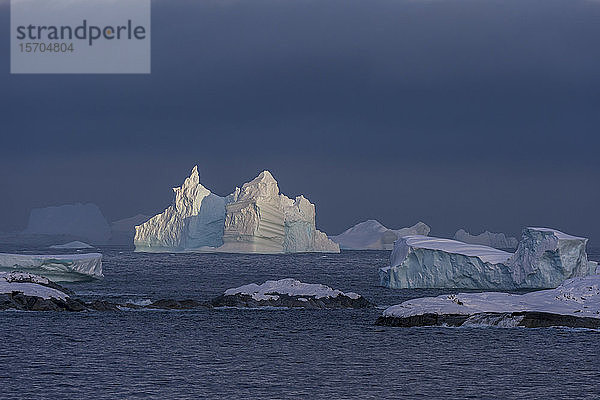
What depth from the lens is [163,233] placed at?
125 metres

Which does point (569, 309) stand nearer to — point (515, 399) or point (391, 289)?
point (515, 399)

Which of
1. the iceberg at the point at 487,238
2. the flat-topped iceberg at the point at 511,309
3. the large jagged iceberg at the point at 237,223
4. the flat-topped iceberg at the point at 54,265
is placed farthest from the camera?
the iceberg at the point at 487,238

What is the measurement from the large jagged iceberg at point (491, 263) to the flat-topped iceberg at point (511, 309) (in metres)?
14.2

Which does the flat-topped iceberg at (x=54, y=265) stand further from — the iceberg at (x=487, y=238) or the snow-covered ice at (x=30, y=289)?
the iceberg at (x=487, y=238)

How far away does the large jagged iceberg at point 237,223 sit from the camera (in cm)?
10875

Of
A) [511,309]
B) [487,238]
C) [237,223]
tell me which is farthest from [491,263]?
[487,238]

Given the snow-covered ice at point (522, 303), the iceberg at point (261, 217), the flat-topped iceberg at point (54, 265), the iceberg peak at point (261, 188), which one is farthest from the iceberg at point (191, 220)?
the snow-covered ice at point (522, 303)

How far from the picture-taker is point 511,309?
36.7 metres

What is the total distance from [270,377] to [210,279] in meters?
53.9

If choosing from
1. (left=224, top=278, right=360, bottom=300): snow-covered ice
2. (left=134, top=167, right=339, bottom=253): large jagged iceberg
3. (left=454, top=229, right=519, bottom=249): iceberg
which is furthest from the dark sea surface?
(left=454, top=229, right=519, bottom=249): iceberg

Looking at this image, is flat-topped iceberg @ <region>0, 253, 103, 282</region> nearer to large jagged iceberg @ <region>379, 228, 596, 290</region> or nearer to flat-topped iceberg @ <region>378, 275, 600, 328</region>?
large jagged iceberg @ <region>379, 228, 596, 290</region>

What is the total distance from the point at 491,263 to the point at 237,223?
59.2m

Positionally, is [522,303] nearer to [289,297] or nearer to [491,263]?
[289,297]

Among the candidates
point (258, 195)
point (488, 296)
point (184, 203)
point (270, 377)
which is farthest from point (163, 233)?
point (270, 377)
